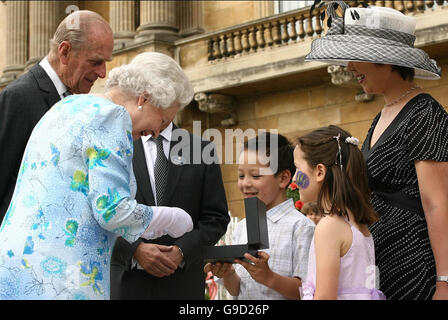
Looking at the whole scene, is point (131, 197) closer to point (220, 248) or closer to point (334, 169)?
point (220, 248)

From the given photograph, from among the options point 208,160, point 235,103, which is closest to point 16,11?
point 235,103

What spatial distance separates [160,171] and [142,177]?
123mm

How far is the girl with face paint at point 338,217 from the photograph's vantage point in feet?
11.8

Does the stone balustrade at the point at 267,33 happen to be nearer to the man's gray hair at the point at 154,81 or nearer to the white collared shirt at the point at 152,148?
the white collared shirt at the point at 152,148

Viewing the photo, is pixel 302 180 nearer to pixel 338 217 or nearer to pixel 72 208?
pixel 338 217

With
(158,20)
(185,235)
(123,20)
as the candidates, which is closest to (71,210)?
(185,235)

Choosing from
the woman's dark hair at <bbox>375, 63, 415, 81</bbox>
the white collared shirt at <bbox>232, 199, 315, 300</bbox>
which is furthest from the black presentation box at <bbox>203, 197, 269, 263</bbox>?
the woman's dark hair at <bbox>375, 63, 415, 81</bbox>

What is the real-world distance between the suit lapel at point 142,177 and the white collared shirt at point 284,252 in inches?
26.4

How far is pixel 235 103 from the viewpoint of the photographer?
17.1m

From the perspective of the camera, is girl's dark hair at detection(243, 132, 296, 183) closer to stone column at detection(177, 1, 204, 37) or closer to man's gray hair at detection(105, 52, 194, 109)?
man's gray hair at detection(105, 52, 194, 109)

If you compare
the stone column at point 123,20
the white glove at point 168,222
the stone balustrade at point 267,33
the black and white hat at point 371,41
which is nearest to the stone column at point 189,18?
the stone column at point 123,20

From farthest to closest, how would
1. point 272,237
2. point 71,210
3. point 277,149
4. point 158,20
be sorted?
point 158,20
point 277,149
point 272,237
point 71,210

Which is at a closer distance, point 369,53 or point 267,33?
point 369,53

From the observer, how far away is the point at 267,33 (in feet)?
51.6
